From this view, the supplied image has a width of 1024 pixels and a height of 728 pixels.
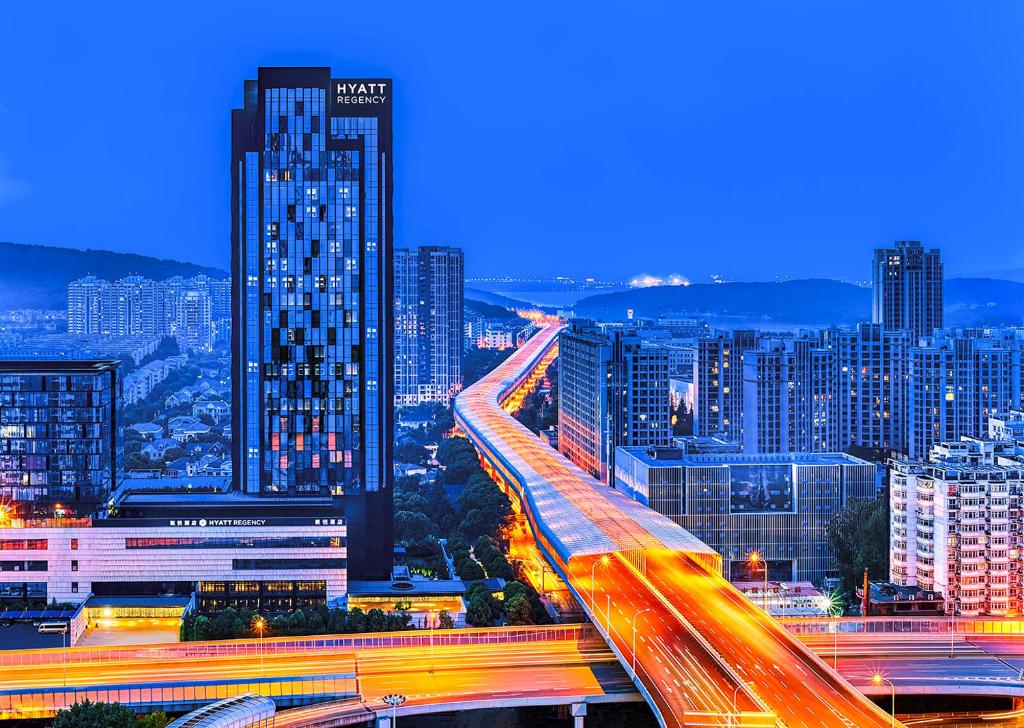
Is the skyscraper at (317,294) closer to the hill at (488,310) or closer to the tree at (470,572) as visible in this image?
the tree at (470,572)

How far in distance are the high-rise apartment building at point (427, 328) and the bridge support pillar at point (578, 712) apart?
78471 millimetres

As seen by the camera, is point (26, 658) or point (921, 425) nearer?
point (26, 658)

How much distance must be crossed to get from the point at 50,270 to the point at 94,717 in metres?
86.5

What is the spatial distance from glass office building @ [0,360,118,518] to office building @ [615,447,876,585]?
2050 centimetres

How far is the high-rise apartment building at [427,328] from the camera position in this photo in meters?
108

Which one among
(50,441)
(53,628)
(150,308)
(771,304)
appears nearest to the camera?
(53,628)

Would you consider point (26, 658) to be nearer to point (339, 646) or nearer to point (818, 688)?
point (339, 646)

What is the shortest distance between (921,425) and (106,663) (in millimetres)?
49734

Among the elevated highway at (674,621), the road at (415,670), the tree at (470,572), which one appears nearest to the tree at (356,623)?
the road at (415,670)

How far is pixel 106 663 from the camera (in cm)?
3152

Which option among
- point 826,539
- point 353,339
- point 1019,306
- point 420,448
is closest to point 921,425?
point 826,539

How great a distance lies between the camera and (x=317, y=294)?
148 feet

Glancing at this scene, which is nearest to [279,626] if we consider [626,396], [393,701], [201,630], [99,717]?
[201,630]

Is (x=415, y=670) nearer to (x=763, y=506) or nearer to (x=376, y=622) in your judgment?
(x=376, y=622)
